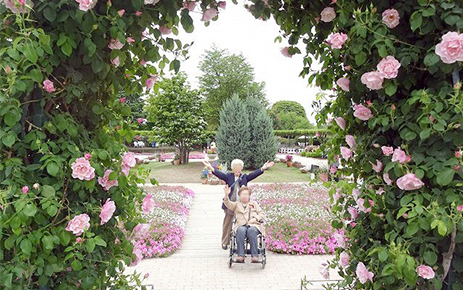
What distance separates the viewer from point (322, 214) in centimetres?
891

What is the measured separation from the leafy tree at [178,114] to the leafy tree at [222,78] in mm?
13644

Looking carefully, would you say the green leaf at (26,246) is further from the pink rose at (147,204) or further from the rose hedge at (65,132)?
the pink rose at (147,204)

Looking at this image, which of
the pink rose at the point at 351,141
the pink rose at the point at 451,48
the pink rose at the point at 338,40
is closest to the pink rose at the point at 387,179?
the pink rose at the point at 351,141

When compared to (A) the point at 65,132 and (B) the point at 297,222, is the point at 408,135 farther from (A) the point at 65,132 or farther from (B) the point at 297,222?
(B) the point at 297,222

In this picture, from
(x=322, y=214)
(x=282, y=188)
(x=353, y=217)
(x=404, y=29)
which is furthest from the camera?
(x=282, y=188)

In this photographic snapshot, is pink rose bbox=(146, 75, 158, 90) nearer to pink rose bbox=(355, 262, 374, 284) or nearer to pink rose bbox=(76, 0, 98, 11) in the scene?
pink rose bbox=(76, 0, 98, 11)

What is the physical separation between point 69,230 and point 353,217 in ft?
6.36

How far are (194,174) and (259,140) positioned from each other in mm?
4075

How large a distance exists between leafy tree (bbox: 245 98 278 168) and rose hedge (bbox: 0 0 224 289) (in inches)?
725

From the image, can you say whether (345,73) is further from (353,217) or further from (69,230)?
(69,230)

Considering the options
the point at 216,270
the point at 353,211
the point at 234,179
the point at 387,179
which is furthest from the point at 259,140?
the point at 387,179

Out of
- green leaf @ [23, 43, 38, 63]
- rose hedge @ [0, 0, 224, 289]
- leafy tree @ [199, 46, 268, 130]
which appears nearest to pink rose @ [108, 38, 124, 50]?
rose hedge @ [0, 0, 224, 289]

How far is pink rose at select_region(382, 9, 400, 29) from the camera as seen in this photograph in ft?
6.93

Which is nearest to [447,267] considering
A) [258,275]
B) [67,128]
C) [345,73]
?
[345,73]
